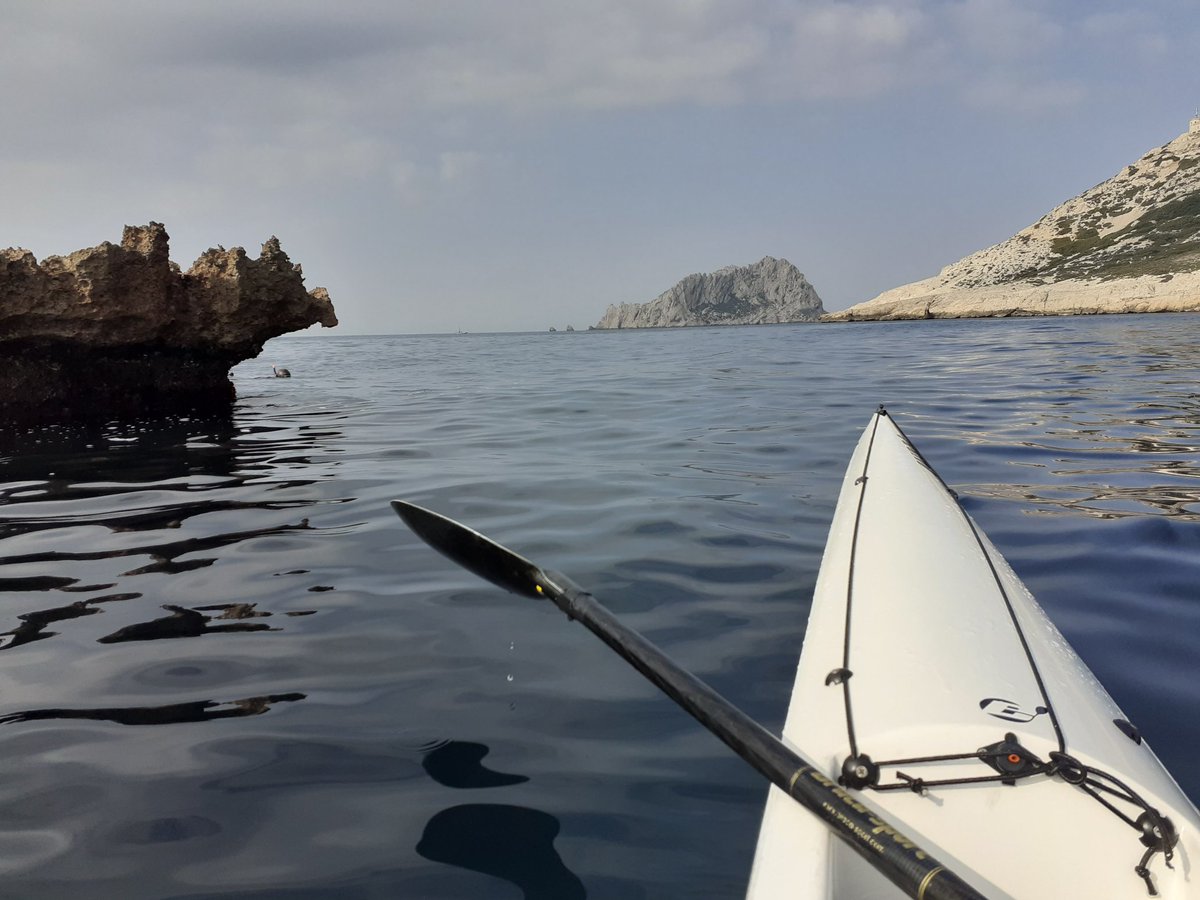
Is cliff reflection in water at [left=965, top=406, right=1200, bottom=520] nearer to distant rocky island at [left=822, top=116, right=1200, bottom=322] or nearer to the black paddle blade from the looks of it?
the black paddle blade

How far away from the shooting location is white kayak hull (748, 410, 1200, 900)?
1577mm

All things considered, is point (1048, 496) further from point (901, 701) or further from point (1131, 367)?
point (1131, 367)

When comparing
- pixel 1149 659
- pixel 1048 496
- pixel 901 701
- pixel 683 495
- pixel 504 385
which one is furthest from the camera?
pixel 504 385

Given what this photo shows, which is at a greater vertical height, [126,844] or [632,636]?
[632,636]

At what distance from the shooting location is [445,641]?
353cm

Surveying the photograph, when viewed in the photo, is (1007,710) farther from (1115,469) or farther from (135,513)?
(135,513)

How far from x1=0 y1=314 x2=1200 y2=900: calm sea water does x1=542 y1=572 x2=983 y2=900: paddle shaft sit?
42cm

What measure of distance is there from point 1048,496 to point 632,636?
4904 mm

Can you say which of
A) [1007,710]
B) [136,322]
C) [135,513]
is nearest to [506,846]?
[1007,710]

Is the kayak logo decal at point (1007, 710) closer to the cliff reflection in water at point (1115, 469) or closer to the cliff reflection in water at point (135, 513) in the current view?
the cliff reflection in water at point (135, 513)

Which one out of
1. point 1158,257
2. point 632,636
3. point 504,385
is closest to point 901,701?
point 632,636

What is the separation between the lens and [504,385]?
1756 centimetres

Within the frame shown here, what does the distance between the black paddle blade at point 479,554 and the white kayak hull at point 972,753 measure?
1.20m

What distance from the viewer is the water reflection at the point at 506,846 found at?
1.95 metres
